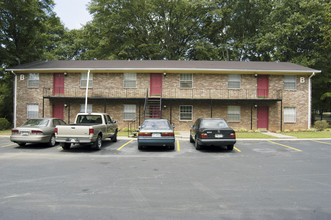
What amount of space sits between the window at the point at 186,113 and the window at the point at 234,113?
3664 mm

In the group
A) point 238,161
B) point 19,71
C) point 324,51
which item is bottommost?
point 238,161

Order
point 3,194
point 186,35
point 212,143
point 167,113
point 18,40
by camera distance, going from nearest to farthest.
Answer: point 3,194 < point 212,143 < point 167,113 < point 18,40 < point 186,35

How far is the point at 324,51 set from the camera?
1038 inches

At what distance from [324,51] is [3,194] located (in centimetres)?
3293

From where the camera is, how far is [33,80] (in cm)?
2094

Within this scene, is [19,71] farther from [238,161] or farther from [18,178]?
[238,161]

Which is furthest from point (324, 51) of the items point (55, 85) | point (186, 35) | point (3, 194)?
point (3, 194)

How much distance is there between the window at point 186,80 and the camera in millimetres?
20281

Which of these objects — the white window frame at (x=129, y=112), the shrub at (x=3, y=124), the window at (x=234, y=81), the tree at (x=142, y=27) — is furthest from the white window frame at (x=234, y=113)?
the shrub at (x=3, y=124)

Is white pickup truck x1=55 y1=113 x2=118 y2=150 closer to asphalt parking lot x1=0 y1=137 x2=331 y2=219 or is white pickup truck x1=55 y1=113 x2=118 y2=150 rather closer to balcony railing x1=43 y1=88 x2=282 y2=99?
asphalt parking lot x1=0 y1=137 x2=331 y2=219

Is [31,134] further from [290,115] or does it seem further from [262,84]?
[290,115]

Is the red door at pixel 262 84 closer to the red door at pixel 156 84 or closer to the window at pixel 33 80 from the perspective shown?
the red door at pixel 156 84

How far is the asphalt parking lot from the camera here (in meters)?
3.81

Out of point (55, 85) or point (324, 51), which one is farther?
point (324, 51)
